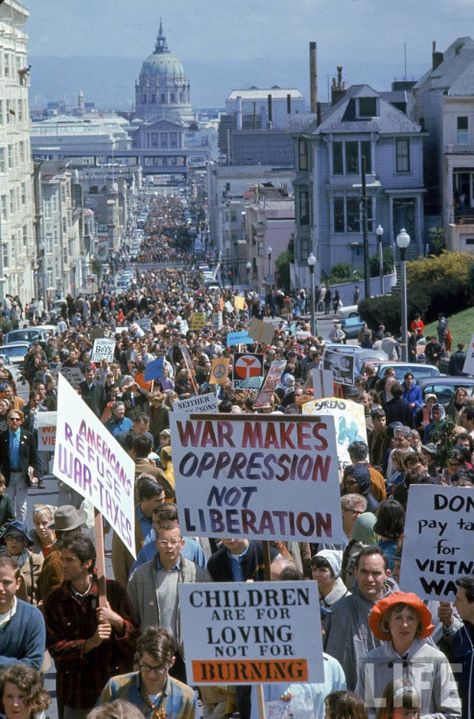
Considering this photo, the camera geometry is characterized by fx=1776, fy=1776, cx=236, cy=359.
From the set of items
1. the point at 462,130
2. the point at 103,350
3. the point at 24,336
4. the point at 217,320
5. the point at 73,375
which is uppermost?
the point at 462,130

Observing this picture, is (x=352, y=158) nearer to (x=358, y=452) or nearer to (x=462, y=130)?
(x=462, y=130)

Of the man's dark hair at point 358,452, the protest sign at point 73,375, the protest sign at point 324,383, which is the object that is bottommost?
the protest sign at point 73,375

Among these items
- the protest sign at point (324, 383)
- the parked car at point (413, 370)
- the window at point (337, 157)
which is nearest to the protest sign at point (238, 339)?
the parked car at point (413, 370)

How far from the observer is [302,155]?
273 ft

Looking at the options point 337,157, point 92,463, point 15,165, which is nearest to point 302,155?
point 337,157

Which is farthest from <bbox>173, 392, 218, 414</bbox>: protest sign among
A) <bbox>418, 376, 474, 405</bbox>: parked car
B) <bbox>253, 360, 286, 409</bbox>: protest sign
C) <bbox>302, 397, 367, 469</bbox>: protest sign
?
<bbox>418, 376, 474, 405</bbox>: parked car

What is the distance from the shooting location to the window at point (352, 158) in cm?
7775

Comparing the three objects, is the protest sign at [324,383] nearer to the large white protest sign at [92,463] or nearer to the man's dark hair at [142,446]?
the man's dark hair at [142,446]

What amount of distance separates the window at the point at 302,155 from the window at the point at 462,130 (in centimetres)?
1114

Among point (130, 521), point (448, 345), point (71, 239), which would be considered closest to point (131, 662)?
point (130, 521)

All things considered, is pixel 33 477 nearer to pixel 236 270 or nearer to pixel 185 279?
pixel 185 279

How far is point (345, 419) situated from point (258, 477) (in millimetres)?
8144

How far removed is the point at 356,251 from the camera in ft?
254

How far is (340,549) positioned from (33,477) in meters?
7.15
